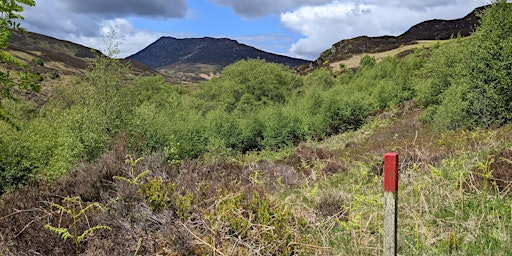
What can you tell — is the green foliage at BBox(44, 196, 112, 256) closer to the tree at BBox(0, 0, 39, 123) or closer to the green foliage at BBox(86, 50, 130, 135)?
the tree at BBox(0, 0, 39, 123)

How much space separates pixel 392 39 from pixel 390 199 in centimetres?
8930

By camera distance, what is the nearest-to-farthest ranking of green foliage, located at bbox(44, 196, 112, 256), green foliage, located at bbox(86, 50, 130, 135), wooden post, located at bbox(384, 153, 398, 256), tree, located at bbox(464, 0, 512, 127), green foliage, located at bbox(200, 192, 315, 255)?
wooden post, located at bbox(384, 153, 398, 256), green foliage, located at bbox(44, 196, 112, 256), green foliage, located at bbox(200, 192, 315, 255), tree, located at bbox(464, 0, 512, 127), green foliage, located at bbox(86, 50, 130, 135)

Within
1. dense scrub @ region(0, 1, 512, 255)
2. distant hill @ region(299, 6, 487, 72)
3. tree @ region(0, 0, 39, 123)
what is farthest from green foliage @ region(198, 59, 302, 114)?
tree @ region(0, 0, 39, 123)

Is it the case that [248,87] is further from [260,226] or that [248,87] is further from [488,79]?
[260,226]

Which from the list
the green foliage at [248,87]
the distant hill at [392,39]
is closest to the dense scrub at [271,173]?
the green foliage at [248,87]

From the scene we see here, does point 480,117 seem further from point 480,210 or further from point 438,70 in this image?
point 480,210

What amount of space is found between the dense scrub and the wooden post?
0.86m

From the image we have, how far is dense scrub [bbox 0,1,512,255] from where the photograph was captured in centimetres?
325

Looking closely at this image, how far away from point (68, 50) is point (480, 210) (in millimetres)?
171016

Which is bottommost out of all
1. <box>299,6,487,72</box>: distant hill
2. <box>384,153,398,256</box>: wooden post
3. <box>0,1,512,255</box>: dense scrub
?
<box>0,1,512,255</box>: dense scrub

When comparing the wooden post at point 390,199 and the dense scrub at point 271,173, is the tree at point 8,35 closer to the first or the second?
the dense scrub at point 271,173

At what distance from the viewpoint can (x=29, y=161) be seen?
1156cm

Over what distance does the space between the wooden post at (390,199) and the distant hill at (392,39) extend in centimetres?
7217

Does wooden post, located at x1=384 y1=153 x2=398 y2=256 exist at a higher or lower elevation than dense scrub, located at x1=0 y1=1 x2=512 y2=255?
higher
